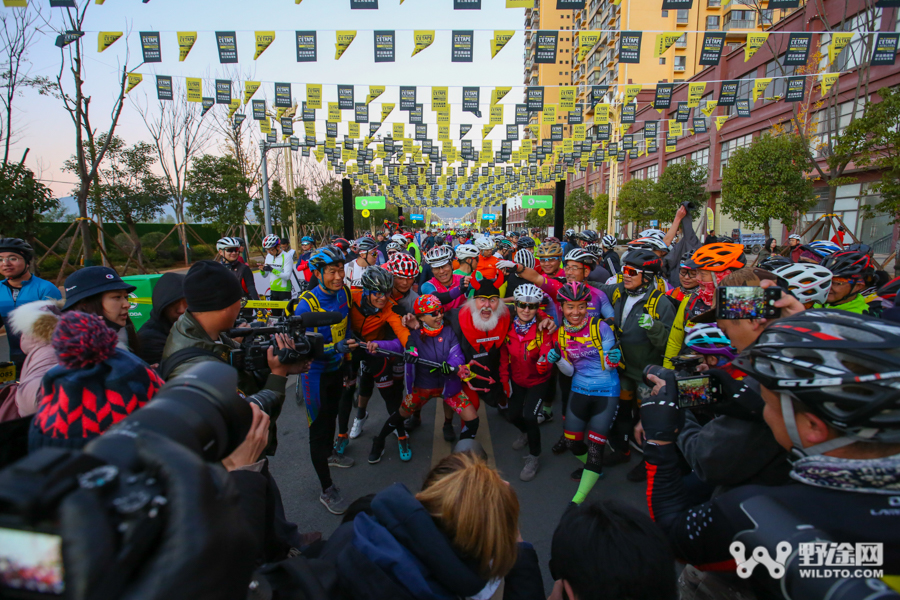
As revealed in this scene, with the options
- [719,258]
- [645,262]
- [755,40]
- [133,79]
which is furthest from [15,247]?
[755,40]

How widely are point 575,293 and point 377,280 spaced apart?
6.27ft

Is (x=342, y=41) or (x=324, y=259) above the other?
(x=342, y=41)

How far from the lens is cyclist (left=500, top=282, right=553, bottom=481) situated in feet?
13.1

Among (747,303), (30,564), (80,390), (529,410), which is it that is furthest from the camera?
(529,410)

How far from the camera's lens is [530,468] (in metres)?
4.00

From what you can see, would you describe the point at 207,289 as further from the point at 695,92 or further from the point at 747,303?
the point at 695,92

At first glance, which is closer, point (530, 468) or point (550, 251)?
point (530, 468)

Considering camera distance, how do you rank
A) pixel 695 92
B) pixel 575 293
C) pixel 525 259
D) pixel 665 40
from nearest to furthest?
pixel 575 293 < pixel 525 259 < pixel 665 40 < pixel 695 92

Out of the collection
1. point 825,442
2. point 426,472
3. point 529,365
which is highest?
point 825,442

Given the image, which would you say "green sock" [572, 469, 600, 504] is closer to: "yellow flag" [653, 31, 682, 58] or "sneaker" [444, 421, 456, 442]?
"sneaker" [444, 421, 456, 442]

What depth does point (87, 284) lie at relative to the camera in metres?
2.60

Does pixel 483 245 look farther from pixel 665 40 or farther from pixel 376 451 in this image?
pixel 665 40

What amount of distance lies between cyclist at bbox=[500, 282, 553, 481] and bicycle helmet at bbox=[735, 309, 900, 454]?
277 cm

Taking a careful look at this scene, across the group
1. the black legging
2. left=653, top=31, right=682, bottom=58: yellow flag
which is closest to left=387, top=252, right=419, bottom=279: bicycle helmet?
the black legging
